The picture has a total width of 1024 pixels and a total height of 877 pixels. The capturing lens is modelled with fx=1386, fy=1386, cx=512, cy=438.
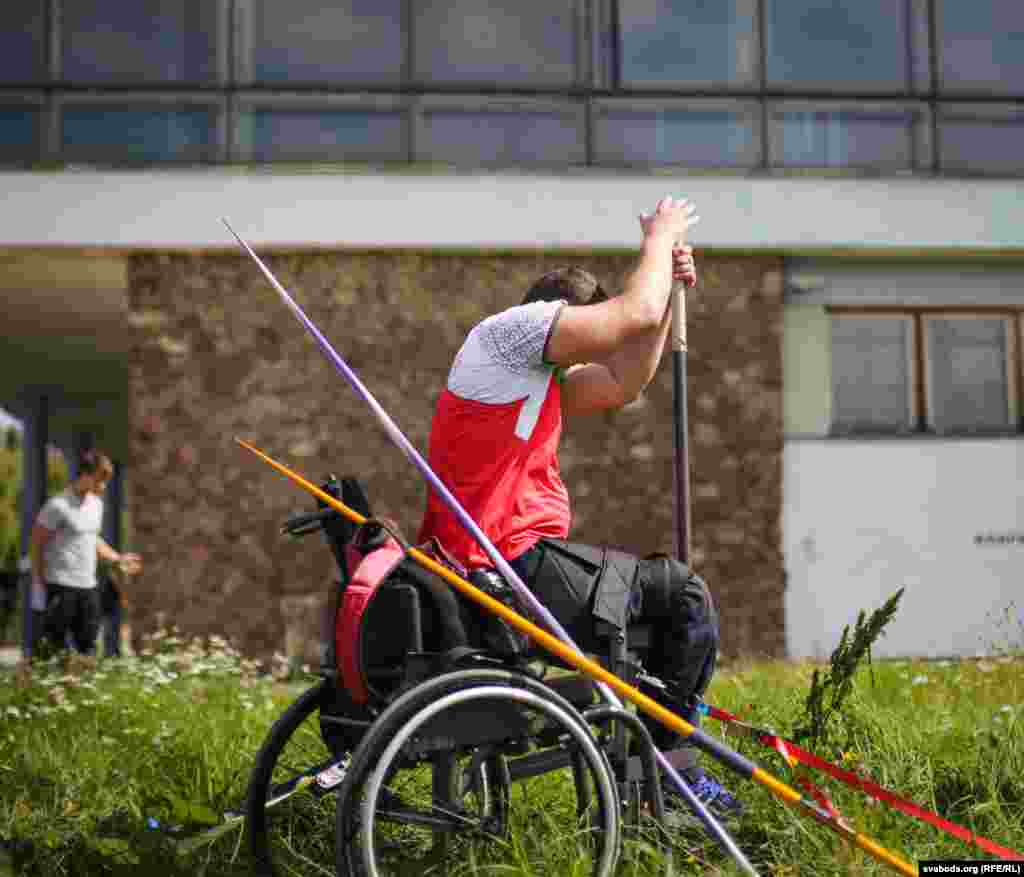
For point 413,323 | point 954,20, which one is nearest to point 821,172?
point 954,20

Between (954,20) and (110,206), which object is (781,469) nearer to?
(954,20)

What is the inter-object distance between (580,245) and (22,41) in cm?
447

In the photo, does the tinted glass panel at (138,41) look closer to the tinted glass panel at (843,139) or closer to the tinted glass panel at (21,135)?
the tinted glass panel at (21,135)

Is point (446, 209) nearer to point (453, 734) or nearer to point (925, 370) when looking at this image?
point (925, 370)

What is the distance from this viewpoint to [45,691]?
6.12 meters

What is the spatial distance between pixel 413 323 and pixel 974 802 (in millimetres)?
6881

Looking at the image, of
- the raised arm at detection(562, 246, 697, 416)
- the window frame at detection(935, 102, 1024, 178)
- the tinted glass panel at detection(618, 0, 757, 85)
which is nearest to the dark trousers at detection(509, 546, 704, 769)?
the raised arm at detection(562, 246, 697, 416)

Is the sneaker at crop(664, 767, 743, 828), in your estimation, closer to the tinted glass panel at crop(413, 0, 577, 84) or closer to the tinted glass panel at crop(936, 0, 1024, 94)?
the tinted glass panel at crop(413, 0, 577, 84)

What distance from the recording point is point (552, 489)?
333 cm

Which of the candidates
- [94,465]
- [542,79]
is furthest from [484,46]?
[94,465]

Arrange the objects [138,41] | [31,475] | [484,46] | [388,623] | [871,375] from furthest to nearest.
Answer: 1. [31,475]
2. [871,375]
3. [484,46]
4. [138,41]
5. [388,623]

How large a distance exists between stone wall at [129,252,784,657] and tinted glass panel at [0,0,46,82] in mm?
1773

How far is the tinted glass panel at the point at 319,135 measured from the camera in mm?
10289

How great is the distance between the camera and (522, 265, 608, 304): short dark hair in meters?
3.45
